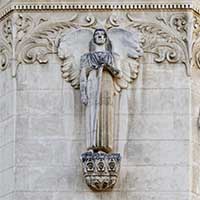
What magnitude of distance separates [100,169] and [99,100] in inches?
43.3

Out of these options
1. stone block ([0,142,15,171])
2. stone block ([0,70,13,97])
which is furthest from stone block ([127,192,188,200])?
stone block ([0,70,13,97])

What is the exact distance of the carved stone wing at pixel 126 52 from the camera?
876 inches

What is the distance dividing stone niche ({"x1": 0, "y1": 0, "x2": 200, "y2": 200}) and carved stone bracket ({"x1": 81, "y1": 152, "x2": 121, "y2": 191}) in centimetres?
2

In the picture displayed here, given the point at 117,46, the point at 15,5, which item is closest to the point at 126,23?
the point at 117,46

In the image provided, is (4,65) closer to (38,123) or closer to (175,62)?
(38,123)

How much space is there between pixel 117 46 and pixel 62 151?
1.93 metres

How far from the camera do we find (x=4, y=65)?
22.7 metres

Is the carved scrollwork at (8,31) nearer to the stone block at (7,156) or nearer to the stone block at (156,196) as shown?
the stone block at (7,156)

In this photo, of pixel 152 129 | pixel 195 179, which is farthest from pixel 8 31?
pixel 195 179

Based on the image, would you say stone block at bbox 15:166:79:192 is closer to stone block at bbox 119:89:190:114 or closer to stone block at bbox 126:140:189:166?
stone block at bbox 126:140:189:166

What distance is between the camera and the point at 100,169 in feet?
71.5

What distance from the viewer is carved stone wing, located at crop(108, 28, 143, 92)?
2225 centimetres

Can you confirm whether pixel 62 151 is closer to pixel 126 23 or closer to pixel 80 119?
pixel 80 119

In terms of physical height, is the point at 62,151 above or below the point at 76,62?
below
